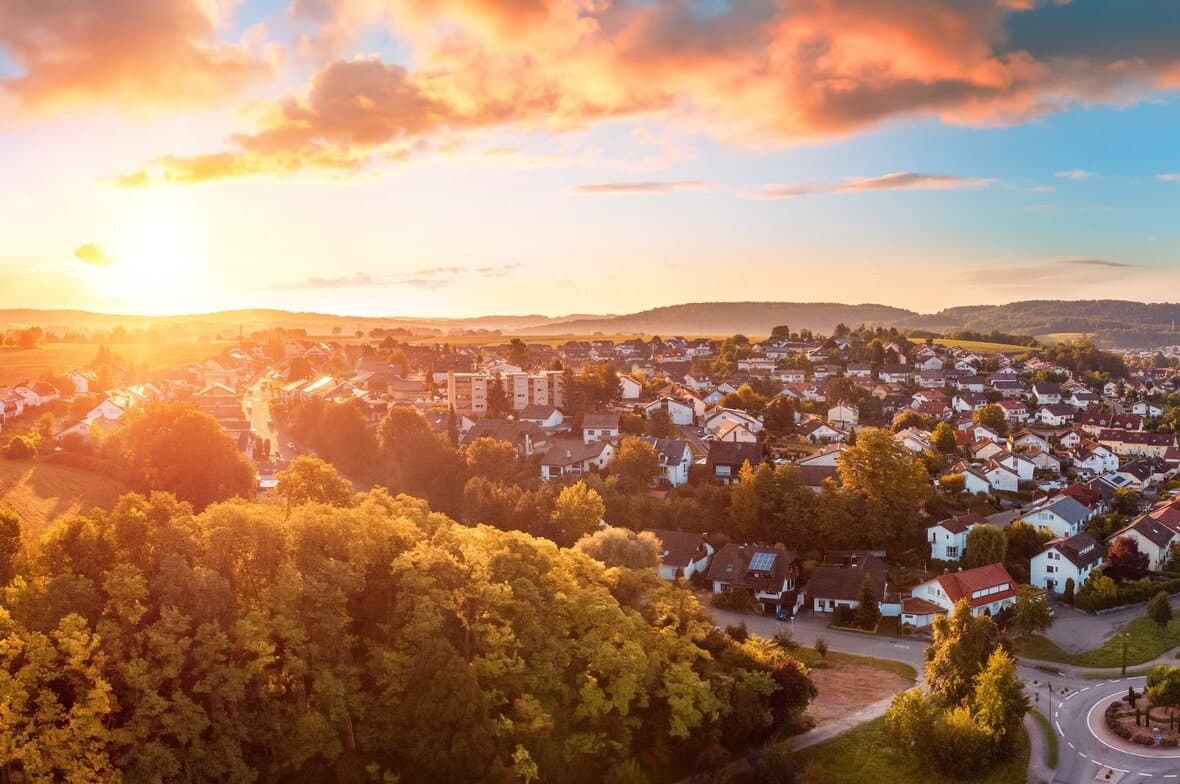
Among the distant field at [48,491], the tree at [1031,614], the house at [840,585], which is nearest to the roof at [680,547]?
the house at [840,585]

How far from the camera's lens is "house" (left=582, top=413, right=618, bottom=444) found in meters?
47.9

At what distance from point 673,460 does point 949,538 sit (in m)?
12.5

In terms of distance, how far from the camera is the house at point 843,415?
196ft

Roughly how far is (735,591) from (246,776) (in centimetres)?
1911

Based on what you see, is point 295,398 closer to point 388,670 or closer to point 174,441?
point 174,441

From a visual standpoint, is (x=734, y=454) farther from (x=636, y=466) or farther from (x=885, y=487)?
(x=885, y=487)

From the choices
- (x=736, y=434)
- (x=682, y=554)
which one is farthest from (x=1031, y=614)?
(x=736, y=434)

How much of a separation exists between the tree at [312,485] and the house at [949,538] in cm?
2272

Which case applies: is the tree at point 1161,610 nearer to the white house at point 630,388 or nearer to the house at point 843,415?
the house at point 843,415

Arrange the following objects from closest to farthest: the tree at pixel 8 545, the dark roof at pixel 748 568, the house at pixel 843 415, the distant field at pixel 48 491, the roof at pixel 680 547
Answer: the tree at pixel 8 545 < the distant field at pixel 48 491 < the dark roof at pixel 748 568 < the roof at pixel 680 547 < the house at pixel 843 415

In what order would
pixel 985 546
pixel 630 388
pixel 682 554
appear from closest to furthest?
pixel 985 546 < pixel 682 554 < pixel 630 388

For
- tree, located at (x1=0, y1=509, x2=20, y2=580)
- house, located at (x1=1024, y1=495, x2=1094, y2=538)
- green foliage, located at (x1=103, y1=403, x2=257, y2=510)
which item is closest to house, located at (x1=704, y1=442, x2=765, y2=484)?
house, located at (x1=1024, y1=495, x2=1094, y2=538)

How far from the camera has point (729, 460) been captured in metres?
43.1

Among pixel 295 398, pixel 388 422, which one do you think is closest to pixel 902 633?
pixel 388 422
